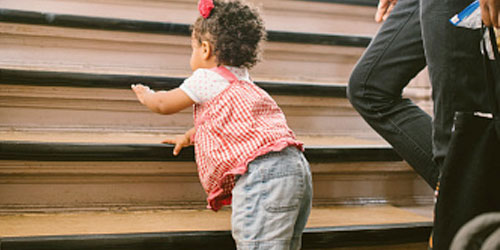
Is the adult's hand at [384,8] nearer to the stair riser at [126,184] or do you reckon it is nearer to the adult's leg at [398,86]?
the adult's leg at [398,86]

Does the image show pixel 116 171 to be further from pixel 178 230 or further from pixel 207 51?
pixel 207 51

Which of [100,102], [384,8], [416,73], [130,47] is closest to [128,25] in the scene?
[130,47]

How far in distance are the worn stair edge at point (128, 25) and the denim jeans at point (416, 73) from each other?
0.60 m

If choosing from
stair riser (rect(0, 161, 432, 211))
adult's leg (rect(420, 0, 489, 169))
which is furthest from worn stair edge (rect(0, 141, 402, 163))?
adult's leg (rect(420, 0, 489, 169))

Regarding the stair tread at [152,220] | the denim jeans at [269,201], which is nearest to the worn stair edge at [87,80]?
the stair tread at [152,220]

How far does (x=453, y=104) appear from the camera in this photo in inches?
35.6

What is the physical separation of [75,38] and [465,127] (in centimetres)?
147

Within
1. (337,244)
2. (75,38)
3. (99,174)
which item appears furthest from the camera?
(75,38)

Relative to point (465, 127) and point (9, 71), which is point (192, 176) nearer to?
point (9, 71)

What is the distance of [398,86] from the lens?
1.20 meters

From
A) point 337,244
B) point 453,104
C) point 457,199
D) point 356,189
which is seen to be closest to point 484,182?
point 457,199

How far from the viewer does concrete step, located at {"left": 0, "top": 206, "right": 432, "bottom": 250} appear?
105 cm

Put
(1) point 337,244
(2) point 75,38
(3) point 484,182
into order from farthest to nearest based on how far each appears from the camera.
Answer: (2) point 75,38, (1) point 337,244, (3) point 484,182

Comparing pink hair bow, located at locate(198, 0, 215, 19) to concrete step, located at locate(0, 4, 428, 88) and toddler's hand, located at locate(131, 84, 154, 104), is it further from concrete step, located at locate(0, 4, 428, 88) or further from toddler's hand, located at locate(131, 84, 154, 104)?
concrete step, located at locate(0, 4, 428, 88)
